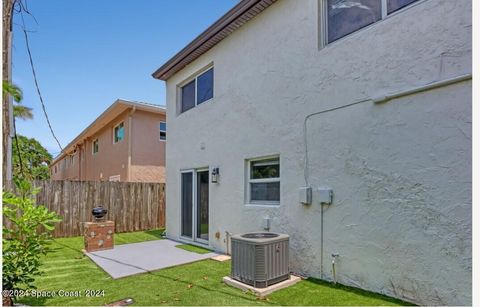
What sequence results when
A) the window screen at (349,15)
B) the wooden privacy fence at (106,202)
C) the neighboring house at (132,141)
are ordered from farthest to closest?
the neighboring house at (132,141), the wooden privacy fence at (106,202), the window screen at (349,15)

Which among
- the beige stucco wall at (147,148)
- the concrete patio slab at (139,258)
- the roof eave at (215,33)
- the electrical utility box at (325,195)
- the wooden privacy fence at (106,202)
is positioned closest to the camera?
the electrical utility box at (325,195)

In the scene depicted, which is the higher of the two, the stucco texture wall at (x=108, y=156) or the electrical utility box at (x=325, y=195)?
the stucco texture wall at (x=108, y=156)

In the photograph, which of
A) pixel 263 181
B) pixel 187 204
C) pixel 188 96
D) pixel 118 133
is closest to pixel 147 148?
pixel 118 133

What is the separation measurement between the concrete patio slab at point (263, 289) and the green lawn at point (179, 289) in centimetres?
9

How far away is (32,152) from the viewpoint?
33344mm

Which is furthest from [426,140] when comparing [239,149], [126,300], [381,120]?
[126,300]

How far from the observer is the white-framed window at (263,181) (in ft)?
21.1

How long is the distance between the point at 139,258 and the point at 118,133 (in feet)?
34.7

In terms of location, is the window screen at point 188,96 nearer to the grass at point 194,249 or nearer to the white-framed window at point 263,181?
the white-framed window at point 263,181

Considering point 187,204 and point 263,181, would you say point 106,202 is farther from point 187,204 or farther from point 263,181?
point 263,181

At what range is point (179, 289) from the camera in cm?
502

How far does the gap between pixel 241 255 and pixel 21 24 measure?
5969 millimetres

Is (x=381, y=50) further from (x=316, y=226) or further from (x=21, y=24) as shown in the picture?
(x=21, y=24)

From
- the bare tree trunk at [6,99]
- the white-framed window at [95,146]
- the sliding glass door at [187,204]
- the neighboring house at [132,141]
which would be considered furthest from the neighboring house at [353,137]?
the white-framed window at [95,146]
